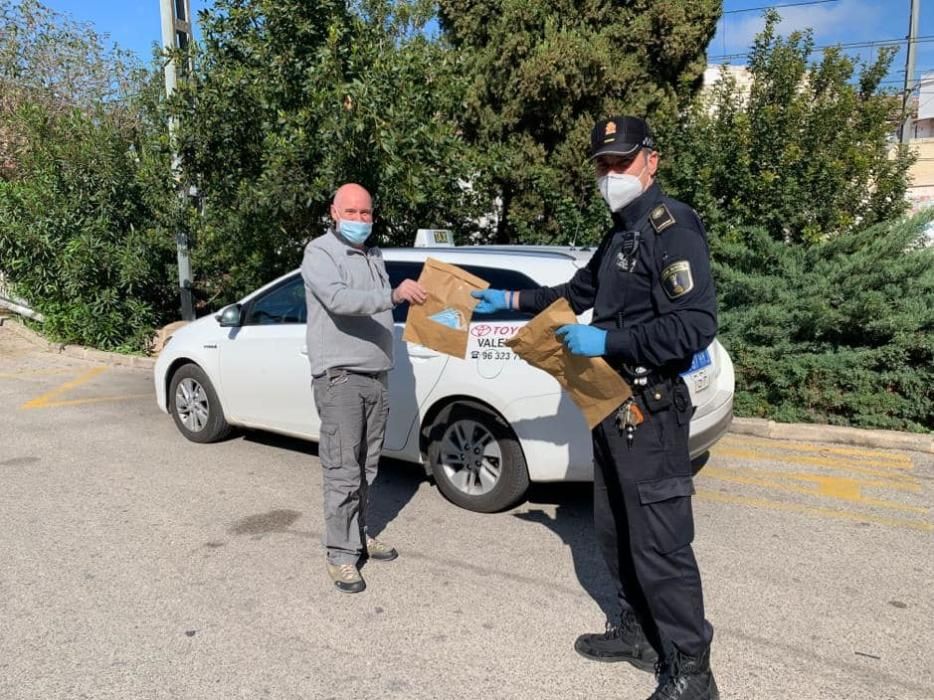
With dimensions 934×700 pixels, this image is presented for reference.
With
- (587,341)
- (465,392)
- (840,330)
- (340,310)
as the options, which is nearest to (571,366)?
(587,341)

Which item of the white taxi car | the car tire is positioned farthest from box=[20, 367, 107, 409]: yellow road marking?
the white taxi car

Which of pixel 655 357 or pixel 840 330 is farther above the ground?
pixel 655 357

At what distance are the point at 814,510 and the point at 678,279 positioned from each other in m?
2.99

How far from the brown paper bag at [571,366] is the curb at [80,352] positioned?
7.24 metres

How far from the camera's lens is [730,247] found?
7.50 m

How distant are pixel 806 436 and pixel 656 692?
428cm

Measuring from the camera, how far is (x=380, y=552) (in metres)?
4.10

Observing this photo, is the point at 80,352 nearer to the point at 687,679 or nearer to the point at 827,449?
the point at 827,449

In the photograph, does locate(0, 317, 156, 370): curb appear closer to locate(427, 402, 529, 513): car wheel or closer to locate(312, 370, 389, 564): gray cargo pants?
locate(427, 402, 529, 513): car wheel

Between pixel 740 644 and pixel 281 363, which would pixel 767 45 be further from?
pixel 740 644

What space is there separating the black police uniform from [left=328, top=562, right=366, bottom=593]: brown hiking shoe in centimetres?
152

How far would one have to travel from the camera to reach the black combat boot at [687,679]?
8.82ft

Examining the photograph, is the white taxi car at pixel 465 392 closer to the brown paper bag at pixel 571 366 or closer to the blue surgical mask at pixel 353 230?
the blue surgical mask at pixel 353 230

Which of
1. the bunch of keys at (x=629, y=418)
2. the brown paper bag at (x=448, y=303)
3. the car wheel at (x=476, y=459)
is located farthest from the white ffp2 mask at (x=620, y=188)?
the car wheel at (x=476, y=459)
